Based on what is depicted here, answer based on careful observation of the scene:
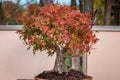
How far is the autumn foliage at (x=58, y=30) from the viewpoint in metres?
3.25

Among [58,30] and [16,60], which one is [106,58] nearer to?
[16,60]

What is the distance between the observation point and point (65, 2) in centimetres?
456

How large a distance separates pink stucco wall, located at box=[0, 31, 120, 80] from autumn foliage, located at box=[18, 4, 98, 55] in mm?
1086

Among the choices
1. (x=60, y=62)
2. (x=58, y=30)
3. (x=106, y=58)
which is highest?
(x=58, y=30)

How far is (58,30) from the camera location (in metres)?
3.25

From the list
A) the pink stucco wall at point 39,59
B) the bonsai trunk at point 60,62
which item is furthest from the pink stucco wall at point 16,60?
the bonsai trunk at point 60,62

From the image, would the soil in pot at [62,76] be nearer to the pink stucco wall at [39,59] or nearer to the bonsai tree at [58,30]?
the bonsai tree at [58,30]

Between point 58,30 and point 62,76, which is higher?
point 58,30

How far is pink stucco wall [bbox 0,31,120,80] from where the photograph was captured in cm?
452

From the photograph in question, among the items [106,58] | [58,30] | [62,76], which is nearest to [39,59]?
[106,58]

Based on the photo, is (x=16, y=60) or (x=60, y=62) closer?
(x=60, y=62)

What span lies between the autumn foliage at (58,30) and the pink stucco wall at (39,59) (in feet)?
3.56

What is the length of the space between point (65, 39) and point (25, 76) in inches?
58.0

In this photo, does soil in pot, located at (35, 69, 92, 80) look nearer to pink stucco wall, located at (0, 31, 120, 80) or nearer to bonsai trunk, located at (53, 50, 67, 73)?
bonsai trunk, located at (53, 50, 67, 73)
